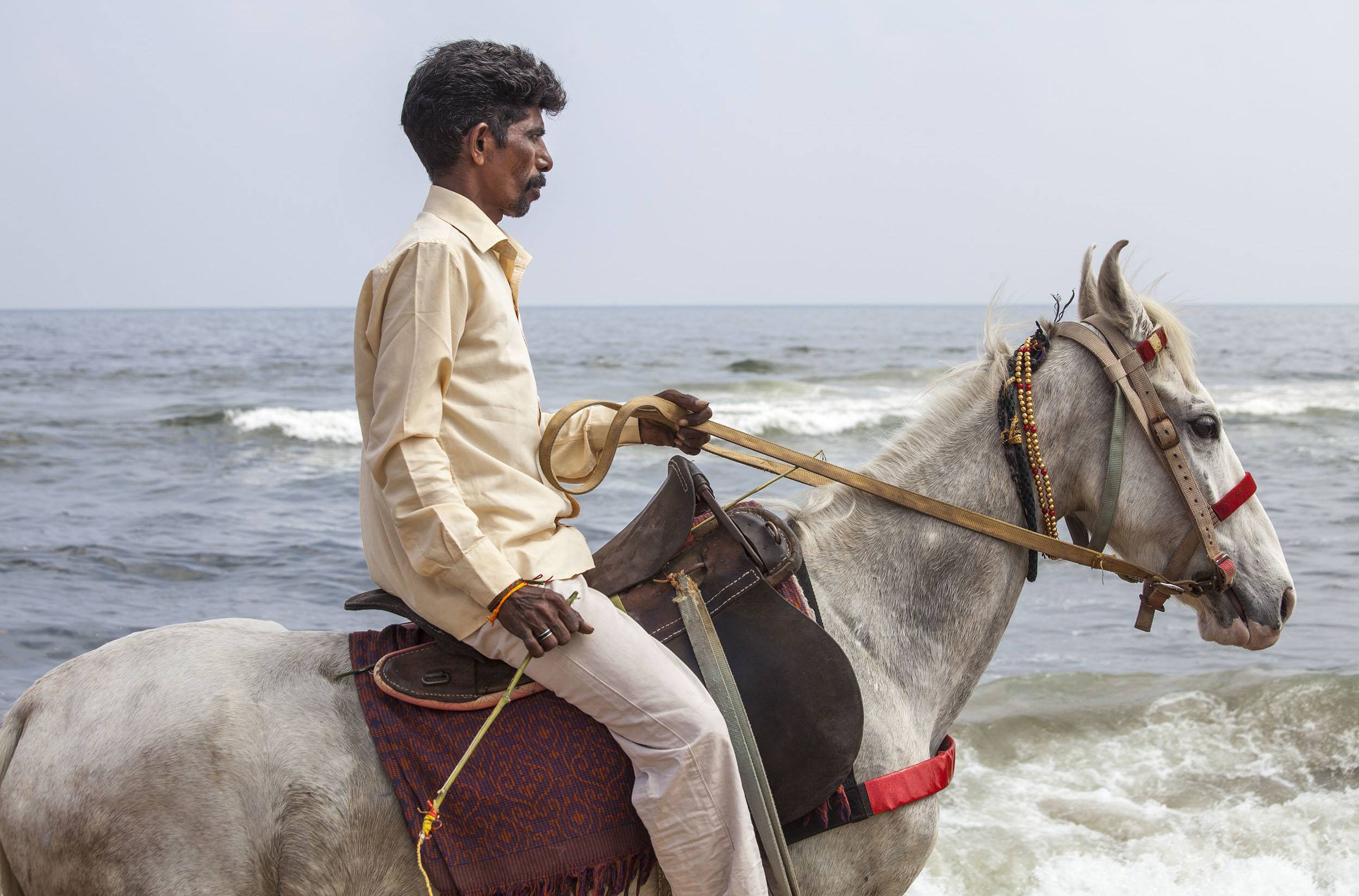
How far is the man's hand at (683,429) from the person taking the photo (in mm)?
2506

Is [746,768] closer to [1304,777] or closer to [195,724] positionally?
[195,724]

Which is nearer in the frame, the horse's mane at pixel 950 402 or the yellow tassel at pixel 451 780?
the yellow tassel at pixel 451 780

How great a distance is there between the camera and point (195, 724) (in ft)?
6.94

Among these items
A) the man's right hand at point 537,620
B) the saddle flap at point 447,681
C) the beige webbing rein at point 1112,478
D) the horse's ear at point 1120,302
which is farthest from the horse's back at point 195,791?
the horse's ear at point 1120,302

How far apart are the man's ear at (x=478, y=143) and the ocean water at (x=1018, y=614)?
49.1 inches

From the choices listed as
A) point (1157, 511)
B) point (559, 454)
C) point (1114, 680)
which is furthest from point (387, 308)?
point (1114, 680)

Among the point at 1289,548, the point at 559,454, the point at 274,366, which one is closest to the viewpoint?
the point at 559,454

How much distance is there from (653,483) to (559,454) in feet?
32.8

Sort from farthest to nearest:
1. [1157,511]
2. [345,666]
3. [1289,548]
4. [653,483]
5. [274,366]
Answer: [274,366], [653,483], [1289,548], [1157,511], [345,666]

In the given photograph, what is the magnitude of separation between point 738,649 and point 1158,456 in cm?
109

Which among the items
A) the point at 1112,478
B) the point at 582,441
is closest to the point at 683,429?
the point at 582,441

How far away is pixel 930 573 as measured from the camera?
2.54m

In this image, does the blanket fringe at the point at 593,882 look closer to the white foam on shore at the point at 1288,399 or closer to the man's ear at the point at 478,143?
the man's ear at the point at 478,143

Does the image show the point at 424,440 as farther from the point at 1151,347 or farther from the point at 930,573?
the point at 1151,347
